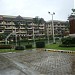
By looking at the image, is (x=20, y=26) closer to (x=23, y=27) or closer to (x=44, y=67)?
(x=23, y=27)

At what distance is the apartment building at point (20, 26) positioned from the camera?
99.4 meters

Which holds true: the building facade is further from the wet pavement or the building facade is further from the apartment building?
the wet pavement

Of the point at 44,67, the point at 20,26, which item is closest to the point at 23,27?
the point at 20,26

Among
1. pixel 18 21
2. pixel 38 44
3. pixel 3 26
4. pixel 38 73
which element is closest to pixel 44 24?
pixel 18 21

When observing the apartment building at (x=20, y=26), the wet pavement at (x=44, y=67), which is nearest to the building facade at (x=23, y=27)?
the apartment building at (x=20, y=26)

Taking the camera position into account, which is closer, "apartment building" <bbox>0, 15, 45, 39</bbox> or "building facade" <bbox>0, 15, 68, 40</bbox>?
"building facade" <bbox>0, 15, 68, 40</bbox>

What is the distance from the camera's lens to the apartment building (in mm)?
99444

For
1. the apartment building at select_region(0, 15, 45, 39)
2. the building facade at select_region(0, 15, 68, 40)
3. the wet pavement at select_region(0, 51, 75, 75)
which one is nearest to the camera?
the wet pavement at select_region(0, 51, 75, 75)

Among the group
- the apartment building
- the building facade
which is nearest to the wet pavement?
the building facade

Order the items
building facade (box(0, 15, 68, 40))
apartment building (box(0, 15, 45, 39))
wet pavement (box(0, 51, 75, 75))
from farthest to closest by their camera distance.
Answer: apartment building (box(0, 15, 45, 39)), building facade (box(0, 15, 68, 40)), wet pavement (box(0, 51, 75, 75))

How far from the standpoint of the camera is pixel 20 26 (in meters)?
103

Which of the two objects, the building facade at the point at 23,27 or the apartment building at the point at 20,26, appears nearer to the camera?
the building facade at the point at 23,27

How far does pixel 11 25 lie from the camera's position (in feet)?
334

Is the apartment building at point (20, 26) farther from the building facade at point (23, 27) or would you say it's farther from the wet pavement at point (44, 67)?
the wet pavement at point (44, 67)
